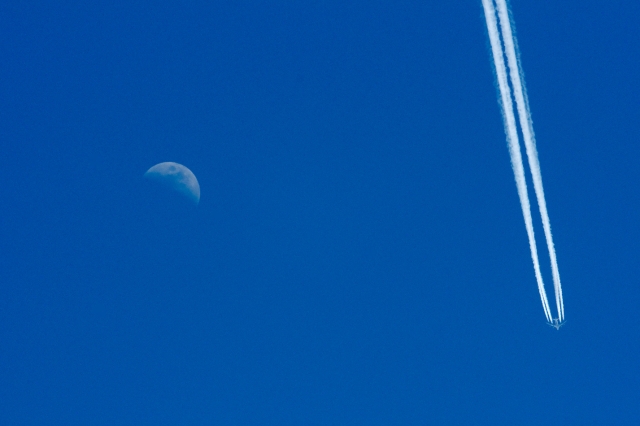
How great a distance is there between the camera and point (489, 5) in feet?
→ 58.3

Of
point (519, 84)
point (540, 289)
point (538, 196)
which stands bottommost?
point (540, 289)

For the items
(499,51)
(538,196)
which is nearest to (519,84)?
(499,51)

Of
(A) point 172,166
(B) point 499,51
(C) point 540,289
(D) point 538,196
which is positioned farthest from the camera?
(A) point 172,166

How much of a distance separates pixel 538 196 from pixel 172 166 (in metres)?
20.4

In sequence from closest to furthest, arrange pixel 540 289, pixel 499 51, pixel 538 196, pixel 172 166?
1. pixel 499 51
2. pixel 538 196
3. pixel 540 289
4. pixel 172 166

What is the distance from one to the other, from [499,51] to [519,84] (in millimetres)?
1177

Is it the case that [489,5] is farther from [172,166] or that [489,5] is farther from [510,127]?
[172,166]

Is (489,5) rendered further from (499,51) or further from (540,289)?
(540,289)

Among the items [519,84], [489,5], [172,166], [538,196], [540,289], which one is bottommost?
[540,289]

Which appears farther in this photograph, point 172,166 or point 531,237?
point 172,166

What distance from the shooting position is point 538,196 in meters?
19.4

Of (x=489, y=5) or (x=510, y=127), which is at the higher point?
(x=489, y=5)

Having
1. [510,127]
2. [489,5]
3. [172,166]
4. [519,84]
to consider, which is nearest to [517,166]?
[510,127]

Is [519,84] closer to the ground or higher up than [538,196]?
higher up
